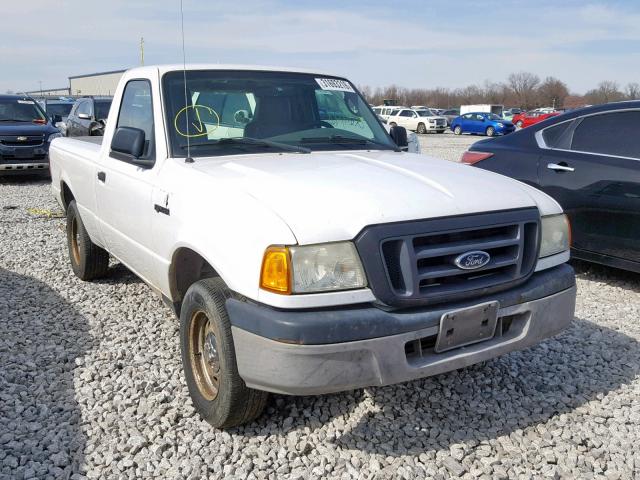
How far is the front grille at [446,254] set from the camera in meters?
2.60

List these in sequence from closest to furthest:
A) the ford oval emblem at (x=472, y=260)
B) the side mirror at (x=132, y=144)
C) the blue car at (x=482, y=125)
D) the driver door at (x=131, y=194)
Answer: the ford oval emblem at (x=472, y=260) < the side mirror at (x=132, y=144) < the driver door at (x=131, y=194) < the blue car at (x=482, y=125)

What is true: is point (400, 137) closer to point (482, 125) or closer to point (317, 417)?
point (317, 417)

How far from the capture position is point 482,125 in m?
38.4

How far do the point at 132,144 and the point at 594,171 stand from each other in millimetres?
3960

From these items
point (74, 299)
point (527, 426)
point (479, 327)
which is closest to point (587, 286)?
point (527, 426)

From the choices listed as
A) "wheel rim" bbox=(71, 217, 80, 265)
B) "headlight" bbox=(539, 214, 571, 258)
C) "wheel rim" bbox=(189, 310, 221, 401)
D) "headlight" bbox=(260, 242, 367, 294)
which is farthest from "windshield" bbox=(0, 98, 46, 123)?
"headlight" bbox=(539, 214, 571, 258)

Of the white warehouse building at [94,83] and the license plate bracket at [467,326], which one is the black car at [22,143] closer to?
the license plate bracket at [467,326]

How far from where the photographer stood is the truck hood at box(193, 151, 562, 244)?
8.64 feet

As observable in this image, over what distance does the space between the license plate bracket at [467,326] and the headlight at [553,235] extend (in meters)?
0.57

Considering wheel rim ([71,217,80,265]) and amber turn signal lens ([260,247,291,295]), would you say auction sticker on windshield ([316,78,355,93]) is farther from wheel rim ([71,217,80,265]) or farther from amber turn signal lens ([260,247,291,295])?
wheel rim ([71,217,80,265])

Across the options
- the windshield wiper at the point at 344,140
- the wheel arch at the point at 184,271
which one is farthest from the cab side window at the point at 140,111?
the windshield wiper at the point at 344,140

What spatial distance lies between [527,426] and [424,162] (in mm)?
1601

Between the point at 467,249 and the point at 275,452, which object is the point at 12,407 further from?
the point at 467,249

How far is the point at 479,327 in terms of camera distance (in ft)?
9.25
